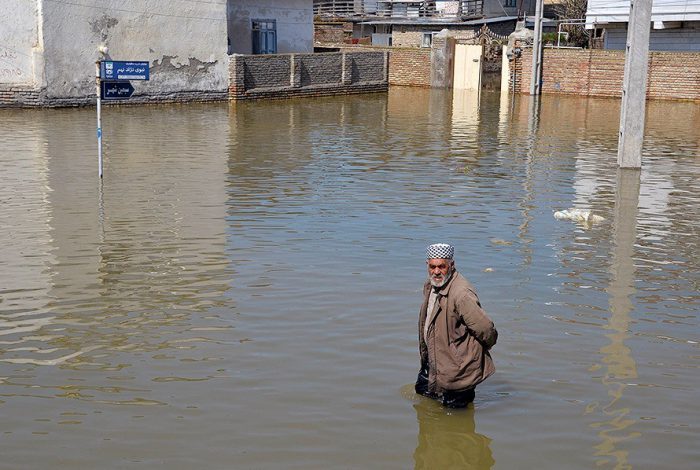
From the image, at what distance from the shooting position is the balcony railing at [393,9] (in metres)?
62.5

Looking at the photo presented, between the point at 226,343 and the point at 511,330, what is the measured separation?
9.16 feet

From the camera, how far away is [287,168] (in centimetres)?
1970

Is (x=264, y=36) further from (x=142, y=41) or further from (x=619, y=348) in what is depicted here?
(x=619, y=348)

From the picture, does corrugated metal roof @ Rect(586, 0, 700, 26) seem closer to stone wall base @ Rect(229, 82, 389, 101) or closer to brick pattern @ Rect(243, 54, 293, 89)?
stone wall base @ Rect(229, 82, 389, 101)

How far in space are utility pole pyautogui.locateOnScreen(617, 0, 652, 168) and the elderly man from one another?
12.6 m

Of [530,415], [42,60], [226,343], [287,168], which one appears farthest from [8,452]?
[42,60]

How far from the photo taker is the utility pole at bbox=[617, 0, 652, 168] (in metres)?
18.4

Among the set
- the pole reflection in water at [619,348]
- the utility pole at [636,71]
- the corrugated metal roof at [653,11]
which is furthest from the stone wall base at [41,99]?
the pole reflection in water at [619,348]

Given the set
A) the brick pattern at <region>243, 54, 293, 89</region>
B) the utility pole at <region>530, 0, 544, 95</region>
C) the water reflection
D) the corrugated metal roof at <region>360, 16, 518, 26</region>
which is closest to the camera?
the water reflection

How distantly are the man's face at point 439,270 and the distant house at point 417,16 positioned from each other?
5027 centimetres

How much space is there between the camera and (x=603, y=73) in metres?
38.4

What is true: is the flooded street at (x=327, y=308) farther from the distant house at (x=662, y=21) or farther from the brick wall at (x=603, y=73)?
the distant house at (x=662, y=21)

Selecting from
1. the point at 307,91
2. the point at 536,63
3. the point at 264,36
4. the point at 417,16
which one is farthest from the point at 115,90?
the point at 417,16

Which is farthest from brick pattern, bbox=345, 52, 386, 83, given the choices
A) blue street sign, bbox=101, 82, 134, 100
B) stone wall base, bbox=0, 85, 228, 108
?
blue street sign, bbox=101, 82, 134, 100
